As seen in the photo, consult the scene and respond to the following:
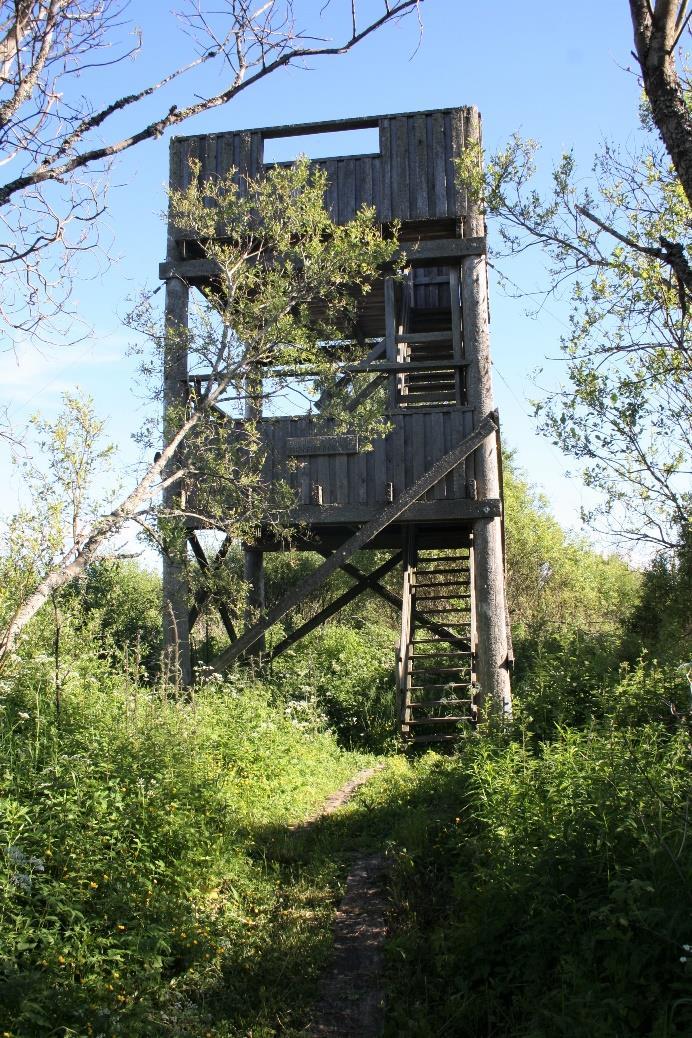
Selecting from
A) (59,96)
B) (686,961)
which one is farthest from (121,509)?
(686,961)

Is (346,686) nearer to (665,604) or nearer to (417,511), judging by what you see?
(417,511)

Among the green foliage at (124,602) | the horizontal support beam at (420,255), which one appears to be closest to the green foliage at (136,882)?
the horizontal support beam at (420,255)

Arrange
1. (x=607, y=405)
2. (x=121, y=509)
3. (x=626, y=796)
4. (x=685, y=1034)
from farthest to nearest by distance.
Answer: (x=607, y=405)
(x=121, y=509)
(x=626, y=796)
(x=685, y=1034)

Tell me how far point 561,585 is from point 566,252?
1925cm

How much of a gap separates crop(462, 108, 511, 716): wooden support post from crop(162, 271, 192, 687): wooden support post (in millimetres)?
3836

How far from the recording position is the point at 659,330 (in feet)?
30.3

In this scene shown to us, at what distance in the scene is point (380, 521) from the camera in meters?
12.2

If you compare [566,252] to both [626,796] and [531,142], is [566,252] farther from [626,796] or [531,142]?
[626,796]

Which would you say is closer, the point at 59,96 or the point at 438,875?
the point at 59,96

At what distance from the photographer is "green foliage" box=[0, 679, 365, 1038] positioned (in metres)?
5.01

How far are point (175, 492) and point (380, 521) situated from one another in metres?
2.79

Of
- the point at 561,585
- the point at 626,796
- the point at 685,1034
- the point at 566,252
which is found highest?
the point at 566,252

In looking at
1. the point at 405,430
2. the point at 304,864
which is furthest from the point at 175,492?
the point at 304,864

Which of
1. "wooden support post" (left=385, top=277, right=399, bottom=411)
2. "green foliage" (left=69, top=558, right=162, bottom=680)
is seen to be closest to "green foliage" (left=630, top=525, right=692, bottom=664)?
"wooden support post" (left=385, top=277, right=399, bottom=411)
